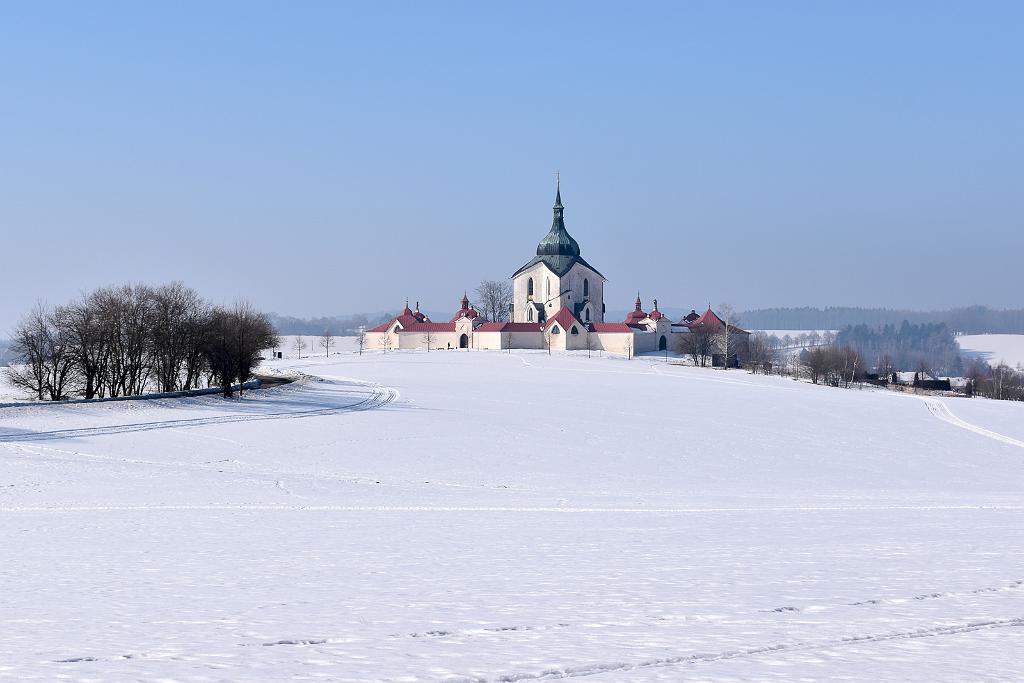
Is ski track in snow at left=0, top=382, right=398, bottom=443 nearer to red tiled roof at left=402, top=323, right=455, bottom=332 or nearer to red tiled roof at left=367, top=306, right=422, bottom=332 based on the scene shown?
red tiled roof at left=402, top=323, right=455, bottom=332

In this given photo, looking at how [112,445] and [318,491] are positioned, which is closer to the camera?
[318,491]

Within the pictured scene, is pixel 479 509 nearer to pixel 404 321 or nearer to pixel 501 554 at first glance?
pixel 501 554

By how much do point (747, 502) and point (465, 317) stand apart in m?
97.7

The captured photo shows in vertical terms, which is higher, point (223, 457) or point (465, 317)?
point (465, 317)

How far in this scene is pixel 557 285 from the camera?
121 metres

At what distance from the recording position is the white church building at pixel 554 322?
112 m

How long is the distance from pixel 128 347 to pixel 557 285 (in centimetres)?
7025

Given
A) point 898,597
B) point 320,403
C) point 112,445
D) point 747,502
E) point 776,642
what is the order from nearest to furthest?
point 776,642 → point 898,597 → point 747,502 → point 112,445 → point 320,403

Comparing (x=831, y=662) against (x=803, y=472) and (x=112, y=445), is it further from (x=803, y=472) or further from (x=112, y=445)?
(x=112, y=445)

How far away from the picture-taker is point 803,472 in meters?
29.0

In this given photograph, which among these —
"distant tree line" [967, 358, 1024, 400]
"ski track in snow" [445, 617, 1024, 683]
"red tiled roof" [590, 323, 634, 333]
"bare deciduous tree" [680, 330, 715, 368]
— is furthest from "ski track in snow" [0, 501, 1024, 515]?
"red tiled roof" [590, 323, 634, 333]

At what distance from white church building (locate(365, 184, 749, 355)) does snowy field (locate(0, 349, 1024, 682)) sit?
74.4 meters

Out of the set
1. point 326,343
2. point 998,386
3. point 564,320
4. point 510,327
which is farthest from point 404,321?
point 998,386

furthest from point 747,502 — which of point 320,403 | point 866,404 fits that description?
point 866,404
